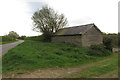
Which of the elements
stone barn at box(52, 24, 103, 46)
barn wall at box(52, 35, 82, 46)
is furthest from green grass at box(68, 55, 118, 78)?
barn wall at box(52, 35, 82, 46)

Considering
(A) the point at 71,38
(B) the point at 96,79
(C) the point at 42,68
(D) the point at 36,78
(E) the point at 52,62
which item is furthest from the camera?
(A) the point at 71,38

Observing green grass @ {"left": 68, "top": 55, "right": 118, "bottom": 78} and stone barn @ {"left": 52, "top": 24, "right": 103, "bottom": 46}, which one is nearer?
green grass @ {"left": 68, "top": 55, "right": 118, "bottom": 78}

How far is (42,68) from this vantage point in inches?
350

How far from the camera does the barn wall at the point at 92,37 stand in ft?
64.8

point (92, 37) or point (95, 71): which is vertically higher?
point (92, 37)

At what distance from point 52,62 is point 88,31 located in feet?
40.4

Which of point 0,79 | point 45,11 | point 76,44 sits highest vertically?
point 45,11

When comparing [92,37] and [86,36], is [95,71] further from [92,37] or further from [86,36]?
[92,37]

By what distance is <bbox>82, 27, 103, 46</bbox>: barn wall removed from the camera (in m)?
19.8

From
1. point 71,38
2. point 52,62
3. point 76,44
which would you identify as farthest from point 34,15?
point 52,62

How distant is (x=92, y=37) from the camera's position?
2075 cm

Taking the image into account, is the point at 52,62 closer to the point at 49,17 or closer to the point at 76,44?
the point at 76,44

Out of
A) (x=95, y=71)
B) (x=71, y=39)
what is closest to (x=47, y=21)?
(x=71, y=39)

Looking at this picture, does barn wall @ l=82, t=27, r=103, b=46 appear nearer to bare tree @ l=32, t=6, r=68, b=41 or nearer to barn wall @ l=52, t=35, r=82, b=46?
barn wall @ l=52, t=35, r=82, b=46
